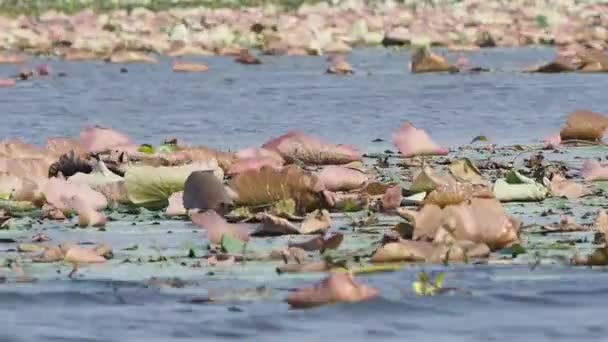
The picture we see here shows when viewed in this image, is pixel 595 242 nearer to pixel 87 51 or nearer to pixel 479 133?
pixel 479 133

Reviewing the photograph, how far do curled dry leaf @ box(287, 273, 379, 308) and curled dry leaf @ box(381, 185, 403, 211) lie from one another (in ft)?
6.72

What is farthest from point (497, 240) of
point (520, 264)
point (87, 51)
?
point (87, 51)

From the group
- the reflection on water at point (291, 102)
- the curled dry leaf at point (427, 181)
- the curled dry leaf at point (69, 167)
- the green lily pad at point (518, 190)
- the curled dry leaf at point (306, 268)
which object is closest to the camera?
the curled dry leaf at point (306, 268)

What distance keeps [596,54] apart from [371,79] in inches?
88.6

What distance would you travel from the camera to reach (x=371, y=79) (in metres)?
16.9

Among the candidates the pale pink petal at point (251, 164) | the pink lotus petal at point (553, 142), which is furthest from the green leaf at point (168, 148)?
the pink lotus petal at point (553, 142)

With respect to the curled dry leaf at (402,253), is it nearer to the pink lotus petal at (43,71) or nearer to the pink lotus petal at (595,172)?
the pink lotus petal at (595,172)

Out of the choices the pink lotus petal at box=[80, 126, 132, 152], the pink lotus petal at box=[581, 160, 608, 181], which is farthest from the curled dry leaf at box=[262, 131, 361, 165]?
the pink lotus petal at box=[581, 160, 608, 181]

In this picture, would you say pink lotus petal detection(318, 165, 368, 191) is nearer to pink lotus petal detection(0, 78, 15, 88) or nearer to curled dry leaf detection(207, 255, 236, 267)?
curled dry leaf detection(207, 255, 236, 267)

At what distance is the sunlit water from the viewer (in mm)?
4926

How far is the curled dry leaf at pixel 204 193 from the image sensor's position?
7.09m

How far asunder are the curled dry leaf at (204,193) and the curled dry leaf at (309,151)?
65.3 inches

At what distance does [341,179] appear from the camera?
7734mm

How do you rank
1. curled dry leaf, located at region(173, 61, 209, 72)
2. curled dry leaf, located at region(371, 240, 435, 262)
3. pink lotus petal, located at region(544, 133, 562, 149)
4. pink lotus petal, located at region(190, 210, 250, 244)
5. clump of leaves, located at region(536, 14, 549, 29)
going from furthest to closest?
clump of leaves, located at region(536, 14, 549, 29), curled dry leaf, located at region(173, 61, 209, 72), pink lotus petal, located at region(544, 133, 562, 149), pink lotus petal, located at region(190, 210, 250, 244), curled dry leaf, located at region(371, 240, 435, 262)
